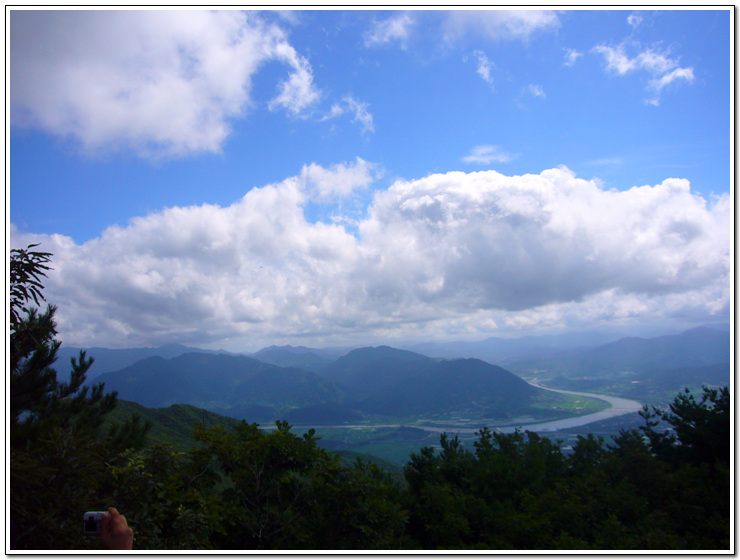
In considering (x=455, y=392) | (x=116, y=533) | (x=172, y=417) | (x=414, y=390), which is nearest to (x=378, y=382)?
(x=414, y=390)

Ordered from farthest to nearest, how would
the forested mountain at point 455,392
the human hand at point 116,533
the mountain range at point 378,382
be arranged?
the forested mountain at point 455,392 → the mountain range at point 378,382 → the human hand at point 116,533

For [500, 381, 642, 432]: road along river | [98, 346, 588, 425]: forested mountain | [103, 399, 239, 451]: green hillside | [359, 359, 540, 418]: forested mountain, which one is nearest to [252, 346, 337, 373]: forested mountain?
[98, 346, 588, 425]: forested mountain

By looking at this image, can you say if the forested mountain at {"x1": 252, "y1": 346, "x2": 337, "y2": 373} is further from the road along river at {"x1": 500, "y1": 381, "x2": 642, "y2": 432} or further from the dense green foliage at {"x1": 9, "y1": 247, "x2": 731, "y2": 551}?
the dense green foliage at {"x1": 9, "y1": 247, "x2": 731, "y2": 551}

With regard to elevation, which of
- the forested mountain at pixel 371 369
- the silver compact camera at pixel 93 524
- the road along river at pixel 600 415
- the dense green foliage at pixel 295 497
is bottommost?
the forested mountain at pixel 371 369

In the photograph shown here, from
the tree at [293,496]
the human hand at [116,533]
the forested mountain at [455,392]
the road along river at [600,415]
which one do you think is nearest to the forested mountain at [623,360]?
the road along river at [600,415]

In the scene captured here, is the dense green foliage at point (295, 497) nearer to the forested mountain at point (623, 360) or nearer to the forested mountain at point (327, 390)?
the forested mountain at point (623, 360)

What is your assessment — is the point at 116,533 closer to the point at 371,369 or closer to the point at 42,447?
the point at 42,447
